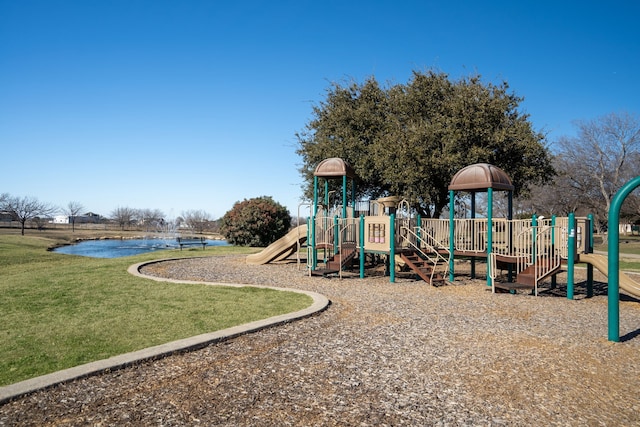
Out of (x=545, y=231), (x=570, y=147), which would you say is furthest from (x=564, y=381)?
(x=570, y=147)

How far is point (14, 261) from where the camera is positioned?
60.5ft

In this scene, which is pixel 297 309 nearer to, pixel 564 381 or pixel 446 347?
pixel 446 347

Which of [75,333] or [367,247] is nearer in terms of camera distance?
[75,333]

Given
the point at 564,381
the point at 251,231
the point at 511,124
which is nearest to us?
the point at 564,381

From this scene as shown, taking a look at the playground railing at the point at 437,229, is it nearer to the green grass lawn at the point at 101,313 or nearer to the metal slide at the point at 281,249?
the metal slide at the point at 281,249

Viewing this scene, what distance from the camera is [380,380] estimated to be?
4.95 meters

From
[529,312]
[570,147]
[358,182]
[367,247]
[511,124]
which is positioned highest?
[570,147]

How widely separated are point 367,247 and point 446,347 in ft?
27.0

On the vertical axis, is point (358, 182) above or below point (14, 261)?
above

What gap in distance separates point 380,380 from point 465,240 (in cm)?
995

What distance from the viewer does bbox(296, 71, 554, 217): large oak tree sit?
18.9 meters

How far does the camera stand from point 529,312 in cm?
913

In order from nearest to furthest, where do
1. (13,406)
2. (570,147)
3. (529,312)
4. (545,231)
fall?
(13,406) < (529,312) < (545,231) < (570,147)

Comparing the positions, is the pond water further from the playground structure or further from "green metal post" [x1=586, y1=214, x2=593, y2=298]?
"green metal post" [x1=586, y1=214, x2=593, y2=298]
